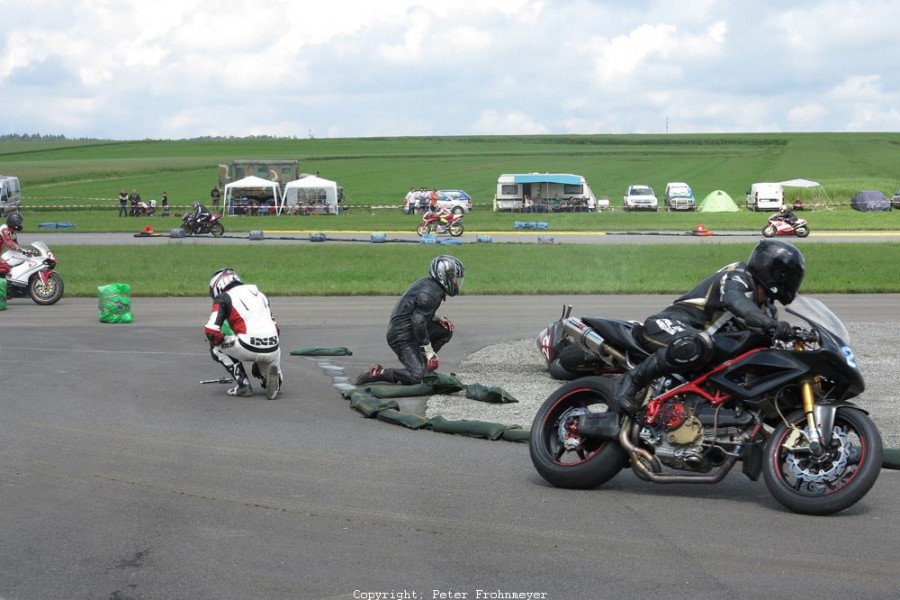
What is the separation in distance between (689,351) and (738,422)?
55 cm

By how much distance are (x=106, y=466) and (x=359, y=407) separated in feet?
9.44

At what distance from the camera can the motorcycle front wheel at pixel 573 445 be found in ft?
24.6

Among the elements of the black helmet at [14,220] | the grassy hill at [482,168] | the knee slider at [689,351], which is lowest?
the knee slider at [689,351]

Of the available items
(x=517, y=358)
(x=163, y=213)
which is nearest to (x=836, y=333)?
(x=517, y=358)

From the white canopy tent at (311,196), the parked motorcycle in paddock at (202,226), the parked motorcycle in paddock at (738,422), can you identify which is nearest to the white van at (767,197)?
the white canopy tent at (311,196)

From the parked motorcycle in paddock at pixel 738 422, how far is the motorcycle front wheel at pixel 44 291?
15.4 meters

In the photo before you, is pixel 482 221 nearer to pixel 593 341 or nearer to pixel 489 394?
pixel 489 394

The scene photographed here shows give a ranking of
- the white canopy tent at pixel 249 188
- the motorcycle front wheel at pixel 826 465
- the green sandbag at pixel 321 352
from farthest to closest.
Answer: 1. the white canopy tent at pixel 249 188
2. the green sandbag at pixel 321 352
3. the motorcycle front wheel at pixel 826 465

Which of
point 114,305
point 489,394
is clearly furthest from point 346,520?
point 114,305

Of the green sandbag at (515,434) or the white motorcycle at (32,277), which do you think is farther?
the white motorcycle at (32,277)

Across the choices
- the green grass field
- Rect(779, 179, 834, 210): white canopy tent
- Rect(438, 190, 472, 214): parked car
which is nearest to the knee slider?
the green grass field

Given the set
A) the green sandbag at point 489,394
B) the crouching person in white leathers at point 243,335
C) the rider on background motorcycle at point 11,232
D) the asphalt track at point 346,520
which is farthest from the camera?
the rider on background motorcycle at point 11,232

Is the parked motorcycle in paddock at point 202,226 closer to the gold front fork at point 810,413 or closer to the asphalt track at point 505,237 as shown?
the asphalt track at point 505,237

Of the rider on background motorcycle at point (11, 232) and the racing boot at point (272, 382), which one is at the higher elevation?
the rider on background motorcycle at point (11, 232)
